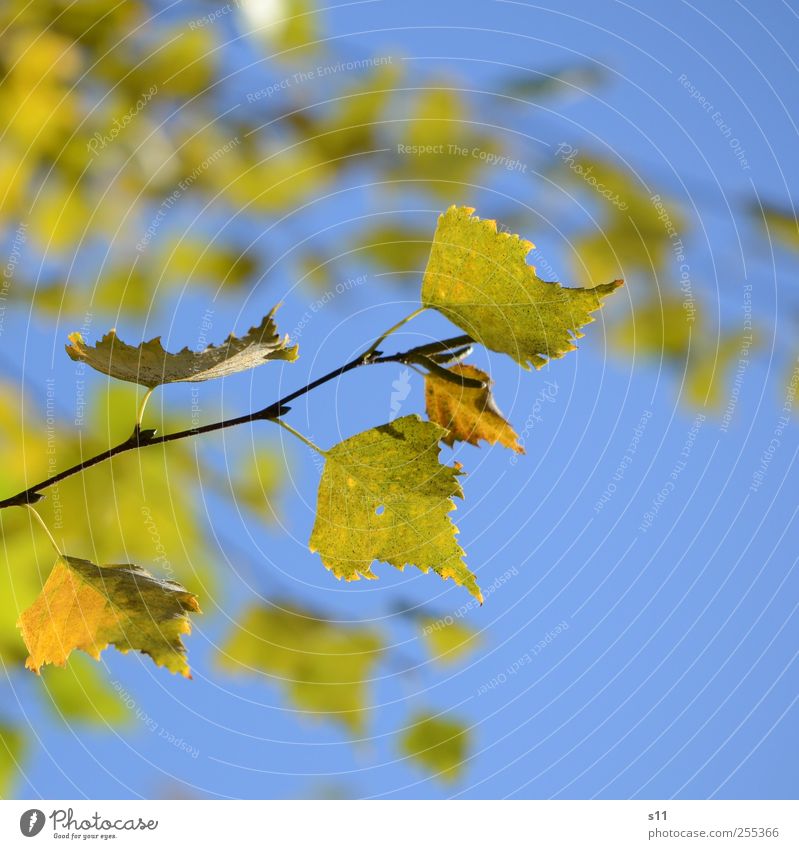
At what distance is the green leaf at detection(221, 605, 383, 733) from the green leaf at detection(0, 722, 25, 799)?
0.25 meters

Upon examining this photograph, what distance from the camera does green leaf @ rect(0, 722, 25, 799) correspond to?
877 millimetres

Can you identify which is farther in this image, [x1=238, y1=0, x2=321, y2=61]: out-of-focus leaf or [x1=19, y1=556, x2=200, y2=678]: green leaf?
[x1=238, y1=0, x2=321, y2=61]: out-of-focus leaf

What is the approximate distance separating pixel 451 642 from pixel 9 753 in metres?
0.55

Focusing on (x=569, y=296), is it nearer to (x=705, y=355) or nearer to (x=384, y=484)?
(x=384, y=484)

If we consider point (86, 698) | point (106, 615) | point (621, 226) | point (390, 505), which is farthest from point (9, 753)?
point (621, 226)

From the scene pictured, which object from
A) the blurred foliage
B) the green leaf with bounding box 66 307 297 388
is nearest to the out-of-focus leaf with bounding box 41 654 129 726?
the green leaf with bounding box 66 307 297 388

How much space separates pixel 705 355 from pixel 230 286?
0.62 metres

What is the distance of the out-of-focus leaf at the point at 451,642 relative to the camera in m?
1.15

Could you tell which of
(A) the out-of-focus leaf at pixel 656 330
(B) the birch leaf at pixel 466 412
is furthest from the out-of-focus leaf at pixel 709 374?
(B) the birch leaf at pixel 466 412
